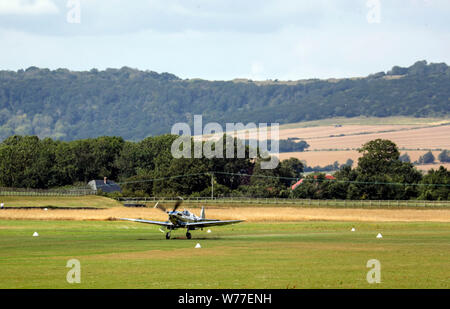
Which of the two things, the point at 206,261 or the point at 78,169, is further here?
the point at 78,169

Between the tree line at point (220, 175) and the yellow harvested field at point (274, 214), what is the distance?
94.9 ft

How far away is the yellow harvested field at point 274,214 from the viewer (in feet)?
266

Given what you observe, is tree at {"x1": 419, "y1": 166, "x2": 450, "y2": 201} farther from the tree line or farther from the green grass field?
the green grass field

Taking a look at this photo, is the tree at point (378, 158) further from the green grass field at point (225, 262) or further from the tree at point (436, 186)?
the green grass field at point (225, 262)

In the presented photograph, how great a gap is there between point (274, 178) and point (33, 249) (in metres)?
133

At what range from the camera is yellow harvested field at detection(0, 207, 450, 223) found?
81181 mm

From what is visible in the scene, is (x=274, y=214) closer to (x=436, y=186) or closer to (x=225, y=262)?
(x=436, y=186)

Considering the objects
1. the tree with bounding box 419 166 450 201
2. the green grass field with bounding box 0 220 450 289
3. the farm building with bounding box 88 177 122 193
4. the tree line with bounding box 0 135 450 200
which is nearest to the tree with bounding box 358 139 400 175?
the tree line with bounding box 0 135 450 200

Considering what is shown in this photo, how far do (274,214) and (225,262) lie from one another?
64405 mm

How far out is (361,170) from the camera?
525 feet

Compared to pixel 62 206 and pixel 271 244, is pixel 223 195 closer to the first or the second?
pixel 62 206

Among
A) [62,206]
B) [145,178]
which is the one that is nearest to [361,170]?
[145,178]

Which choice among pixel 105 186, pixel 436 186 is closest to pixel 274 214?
pixel 436 186

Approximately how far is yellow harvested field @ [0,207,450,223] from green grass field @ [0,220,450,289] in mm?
31834
